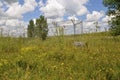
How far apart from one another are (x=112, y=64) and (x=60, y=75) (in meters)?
2.44

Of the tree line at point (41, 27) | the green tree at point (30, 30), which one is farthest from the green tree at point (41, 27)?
the green tree at point (30, 30)

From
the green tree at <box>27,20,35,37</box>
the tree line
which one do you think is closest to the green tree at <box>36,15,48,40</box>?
the tree line

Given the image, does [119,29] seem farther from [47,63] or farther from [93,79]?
[93,79]

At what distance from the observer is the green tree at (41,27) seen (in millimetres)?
48525

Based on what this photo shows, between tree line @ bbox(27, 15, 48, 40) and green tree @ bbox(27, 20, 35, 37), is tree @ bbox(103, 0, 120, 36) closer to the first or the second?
tree line @ bbox(27, 15, 48, 40)

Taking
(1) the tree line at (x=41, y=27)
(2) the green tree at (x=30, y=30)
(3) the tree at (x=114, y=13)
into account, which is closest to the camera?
(3) the tree at (x=114, y=13)

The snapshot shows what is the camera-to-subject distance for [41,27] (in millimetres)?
53406

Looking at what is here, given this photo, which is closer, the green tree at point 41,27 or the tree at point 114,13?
the tree at point 114,13

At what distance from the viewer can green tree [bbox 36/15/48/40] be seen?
48.5 metres

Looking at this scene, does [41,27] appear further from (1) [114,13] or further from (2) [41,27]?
(1) [114,13]

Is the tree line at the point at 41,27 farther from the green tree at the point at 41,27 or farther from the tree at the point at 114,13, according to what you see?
the tree at the point at 114,13

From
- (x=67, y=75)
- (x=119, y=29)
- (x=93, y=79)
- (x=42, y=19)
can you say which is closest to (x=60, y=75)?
(x=67, y=75)

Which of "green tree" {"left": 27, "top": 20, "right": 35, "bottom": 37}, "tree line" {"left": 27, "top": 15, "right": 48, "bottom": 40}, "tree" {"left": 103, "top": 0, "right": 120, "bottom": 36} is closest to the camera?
"tree" {"left": 103, "top": 0, "right": 120, "bottom": 36}

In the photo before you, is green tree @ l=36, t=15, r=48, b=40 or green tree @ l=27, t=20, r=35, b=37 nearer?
green tree @ l=36, t=15, r=48, b=40
